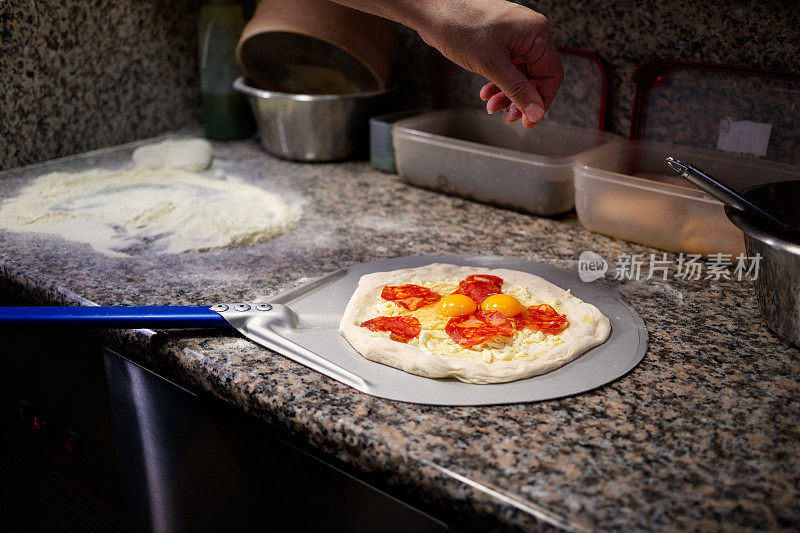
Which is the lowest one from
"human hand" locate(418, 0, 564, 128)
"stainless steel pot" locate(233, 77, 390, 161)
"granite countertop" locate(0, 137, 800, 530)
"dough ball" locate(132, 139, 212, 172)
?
"granite countertop" locate(0, 137, 800, 530)

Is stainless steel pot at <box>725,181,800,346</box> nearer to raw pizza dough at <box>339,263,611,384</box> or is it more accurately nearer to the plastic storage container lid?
raw pizza dough at <box>339,263,611,384</box>

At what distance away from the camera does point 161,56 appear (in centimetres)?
163

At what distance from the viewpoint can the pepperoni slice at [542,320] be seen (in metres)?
0.85

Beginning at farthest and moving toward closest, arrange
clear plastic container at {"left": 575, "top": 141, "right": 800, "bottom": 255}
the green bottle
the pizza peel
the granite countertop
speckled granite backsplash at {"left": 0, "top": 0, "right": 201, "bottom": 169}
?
the green bottle → speckled granite backsplash at {"left": 0, "top": 0, "right": 201, "bottom": 169} → clear plastic container at {"left": 575, "top": 141, "right": 800, "bottom": 255} → the pizza peel → the granite countertop

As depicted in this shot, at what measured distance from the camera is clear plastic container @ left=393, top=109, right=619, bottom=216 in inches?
48.0

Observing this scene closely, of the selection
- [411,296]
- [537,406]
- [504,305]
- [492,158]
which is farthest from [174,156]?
[537,406]

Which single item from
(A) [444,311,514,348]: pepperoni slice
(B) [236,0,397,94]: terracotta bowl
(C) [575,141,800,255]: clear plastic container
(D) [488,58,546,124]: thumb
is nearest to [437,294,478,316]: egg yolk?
(A) [444,311,514,348]: pepperoni slice

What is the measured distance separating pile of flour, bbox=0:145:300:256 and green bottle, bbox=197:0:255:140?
275 mm

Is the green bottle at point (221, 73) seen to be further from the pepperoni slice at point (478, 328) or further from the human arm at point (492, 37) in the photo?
the pepperoni slice at point (478, 328)

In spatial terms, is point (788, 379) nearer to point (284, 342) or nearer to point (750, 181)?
point (750, 181)

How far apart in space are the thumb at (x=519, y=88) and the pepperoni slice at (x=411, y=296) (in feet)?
0.94

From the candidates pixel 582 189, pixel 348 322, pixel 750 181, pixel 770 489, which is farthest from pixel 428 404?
pixel 750 181

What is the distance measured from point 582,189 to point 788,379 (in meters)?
0.49

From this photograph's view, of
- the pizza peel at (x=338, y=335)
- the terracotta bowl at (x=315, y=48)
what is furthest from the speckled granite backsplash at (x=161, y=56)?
the pizza peel at (x=338, y=335)
